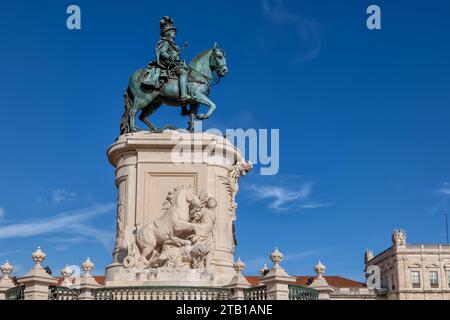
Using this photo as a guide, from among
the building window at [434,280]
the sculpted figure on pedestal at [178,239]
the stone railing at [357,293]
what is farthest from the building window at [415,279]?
the sculpted figure on pedestal at [178,239]

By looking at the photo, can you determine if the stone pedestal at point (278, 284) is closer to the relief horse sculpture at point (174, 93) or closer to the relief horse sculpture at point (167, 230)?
the relief horse sculpture at point (167, 230)

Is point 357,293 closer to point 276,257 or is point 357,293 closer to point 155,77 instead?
point 155,77

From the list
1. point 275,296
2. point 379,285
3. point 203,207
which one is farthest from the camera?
point 379,285

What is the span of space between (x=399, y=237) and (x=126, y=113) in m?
64.4

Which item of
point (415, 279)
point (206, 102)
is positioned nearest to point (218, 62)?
point (206, 102)

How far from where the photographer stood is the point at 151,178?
20000 millimetres

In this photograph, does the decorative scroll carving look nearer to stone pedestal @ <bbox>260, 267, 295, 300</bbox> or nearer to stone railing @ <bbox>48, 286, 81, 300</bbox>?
stone pedestal @ <bbox>260, 267, 295, 300</bbox>

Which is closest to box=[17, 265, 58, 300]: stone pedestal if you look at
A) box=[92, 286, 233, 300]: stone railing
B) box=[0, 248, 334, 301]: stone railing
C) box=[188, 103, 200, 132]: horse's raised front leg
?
box=[0, 248, 334, 301]: stone railing

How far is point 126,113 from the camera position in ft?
70.4

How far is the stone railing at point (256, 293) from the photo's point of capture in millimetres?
15878
